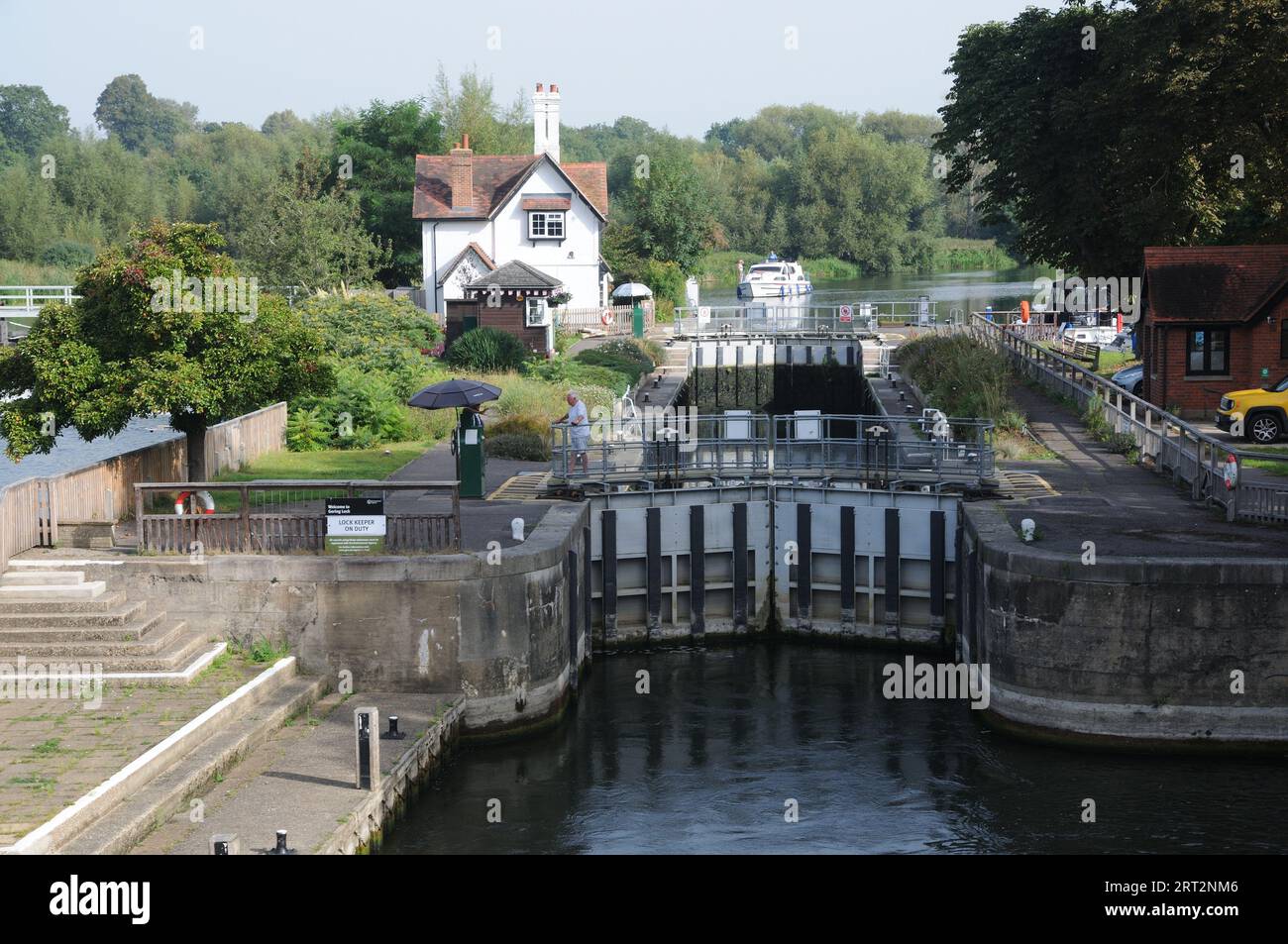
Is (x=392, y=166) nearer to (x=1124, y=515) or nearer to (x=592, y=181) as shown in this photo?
(x=592, y=181)

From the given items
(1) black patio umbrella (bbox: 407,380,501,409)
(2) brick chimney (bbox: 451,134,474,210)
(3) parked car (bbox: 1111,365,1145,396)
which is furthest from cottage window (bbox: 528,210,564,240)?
(1) black patio umbrella (bbox: 407,380,501,409)

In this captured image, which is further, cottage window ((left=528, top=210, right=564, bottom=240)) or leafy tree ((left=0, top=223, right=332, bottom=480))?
cottage window ((left=528, top=210, right=564, bottom=240))

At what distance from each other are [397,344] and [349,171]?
38.0 m

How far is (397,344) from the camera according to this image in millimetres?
49812

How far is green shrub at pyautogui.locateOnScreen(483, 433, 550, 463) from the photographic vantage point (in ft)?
121

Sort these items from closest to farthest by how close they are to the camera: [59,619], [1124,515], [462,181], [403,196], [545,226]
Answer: [59,619] → [1124,515] → [462,181] → [545,226] → [403,196]

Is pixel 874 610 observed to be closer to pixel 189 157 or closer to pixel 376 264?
pixel 376 264

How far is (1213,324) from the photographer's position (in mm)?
42188

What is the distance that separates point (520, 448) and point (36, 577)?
44.2ft

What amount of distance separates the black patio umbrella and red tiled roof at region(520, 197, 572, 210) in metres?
43.5

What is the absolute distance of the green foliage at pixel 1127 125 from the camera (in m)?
41.8

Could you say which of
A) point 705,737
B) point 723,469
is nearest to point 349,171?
point 723,469

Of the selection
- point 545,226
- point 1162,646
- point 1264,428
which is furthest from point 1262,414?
point 545,226

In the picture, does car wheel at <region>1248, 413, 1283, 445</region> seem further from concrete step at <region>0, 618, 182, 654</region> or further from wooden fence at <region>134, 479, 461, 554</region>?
concrete step at <region>0, 618, 182, 654</region>
